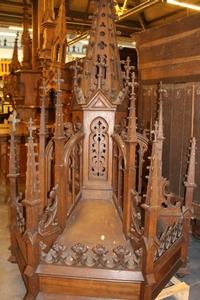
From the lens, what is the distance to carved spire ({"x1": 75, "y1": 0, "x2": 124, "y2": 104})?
179cm

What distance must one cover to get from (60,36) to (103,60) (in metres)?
2.06

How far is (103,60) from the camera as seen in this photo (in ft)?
5.90

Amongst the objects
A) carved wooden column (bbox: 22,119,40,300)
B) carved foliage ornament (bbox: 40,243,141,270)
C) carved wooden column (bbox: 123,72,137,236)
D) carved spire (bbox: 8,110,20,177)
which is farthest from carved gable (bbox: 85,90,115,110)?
carved foliage ornament (bbox: 40,243,141,270)

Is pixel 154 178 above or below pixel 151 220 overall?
above

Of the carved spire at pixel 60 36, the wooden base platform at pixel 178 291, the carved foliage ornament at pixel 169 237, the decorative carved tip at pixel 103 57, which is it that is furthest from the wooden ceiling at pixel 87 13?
the wooden base platform at pixel 178 291

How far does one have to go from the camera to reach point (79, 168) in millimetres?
1914

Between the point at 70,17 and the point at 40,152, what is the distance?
4933 mm

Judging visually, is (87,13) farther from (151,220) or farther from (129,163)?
(151,220)

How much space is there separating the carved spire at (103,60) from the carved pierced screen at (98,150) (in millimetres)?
161

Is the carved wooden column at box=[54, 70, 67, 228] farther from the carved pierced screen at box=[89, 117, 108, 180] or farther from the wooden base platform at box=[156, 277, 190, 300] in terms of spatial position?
the wooden base platform at box=[156, 277, 190, 300]

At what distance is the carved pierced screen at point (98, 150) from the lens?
6.04ft

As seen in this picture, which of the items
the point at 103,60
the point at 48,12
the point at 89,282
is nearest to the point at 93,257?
the point at 89,282

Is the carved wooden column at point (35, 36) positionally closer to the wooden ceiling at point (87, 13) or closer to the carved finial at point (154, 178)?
the wooden ceiling at point (87, 13)

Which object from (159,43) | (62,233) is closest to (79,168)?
(62,233)
